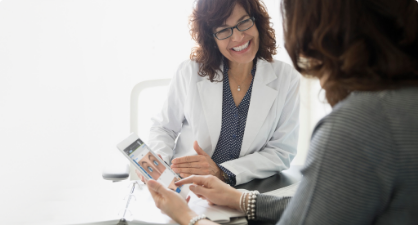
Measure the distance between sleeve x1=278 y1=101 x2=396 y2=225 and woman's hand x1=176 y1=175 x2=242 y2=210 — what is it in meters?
0.40

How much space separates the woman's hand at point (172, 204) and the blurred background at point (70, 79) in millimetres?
1211

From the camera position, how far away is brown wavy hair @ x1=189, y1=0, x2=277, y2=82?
5.09ft

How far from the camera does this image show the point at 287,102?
5.39 feet

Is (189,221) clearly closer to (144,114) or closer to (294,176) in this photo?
(294,176)

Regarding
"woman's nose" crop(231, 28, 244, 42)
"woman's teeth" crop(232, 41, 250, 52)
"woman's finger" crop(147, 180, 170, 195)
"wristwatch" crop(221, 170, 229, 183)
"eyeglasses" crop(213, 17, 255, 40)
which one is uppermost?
"eyeglasses" crop(213, 17, 255, 40)

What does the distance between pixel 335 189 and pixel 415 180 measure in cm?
14

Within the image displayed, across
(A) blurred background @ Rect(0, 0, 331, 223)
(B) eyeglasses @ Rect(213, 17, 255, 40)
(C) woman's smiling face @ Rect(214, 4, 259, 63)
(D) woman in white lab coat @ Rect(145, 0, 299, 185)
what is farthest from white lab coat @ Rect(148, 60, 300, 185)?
(A) blurred background @ Rect(0, 0, 331, 223)

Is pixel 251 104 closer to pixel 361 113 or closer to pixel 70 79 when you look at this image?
pixel 361 113

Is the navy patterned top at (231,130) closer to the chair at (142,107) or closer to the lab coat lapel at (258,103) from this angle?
the lab coat lapel at (258,103)

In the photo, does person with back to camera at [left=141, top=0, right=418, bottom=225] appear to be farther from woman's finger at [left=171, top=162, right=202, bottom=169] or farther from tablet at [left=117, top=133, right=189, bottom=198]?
woman's finger at [left=171, top=162, right=202, bottom=169]

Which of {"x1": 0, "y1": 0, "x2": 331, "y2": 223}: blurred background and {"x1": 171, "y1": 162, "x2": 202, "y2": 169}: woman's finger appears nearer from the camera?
{"x1": 171, "y1": 162, "x2": 202, "y2": 169}: woman's finger

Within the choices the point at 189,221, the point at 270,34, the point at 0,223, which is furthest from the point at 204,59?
the point at 0,223

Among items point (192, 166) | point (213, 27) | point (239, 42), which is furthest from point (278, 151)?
point (213, 27)

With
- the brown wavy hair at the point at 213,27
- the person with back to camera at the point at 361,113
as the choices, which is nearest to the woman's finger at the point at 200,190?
the person with back to camera at the point at 361,113
